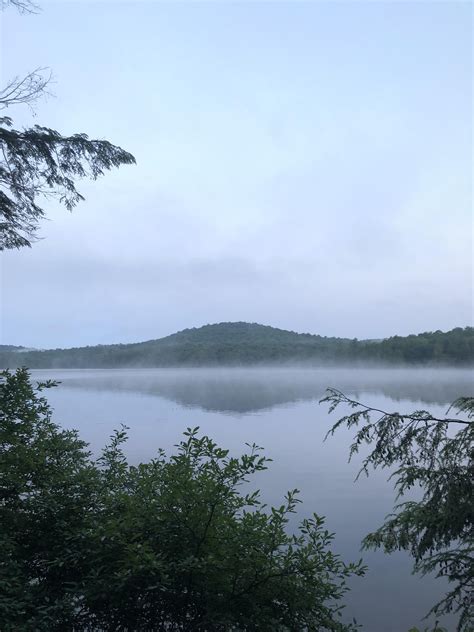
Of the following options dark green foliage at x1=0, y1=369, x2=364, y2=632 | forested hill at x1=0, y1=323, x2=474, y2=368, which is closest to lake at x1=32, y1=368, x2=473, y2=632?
dark green foliage at x1=0, y1=369, x2=364, y2=632

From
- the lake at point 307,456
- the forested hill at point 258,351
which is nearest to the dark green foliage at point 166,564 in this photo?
the lake at point 307,456

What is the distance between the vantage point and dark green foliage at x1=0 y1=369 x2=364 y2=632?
2938 millimetres

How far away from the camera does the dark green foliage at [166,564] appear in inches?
116

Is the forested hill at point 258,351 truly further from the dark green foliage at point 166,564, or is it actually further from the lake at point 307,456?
the dark green foliage at point 166,564

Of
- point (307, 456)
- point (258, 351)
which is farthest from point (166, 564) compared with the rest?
point (258, 351)

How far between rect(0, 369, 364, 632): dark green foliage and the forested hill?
67106mm

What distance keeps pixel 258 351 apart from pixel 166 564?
9243 centimetres

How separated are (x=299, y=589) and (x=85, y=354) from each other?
108m

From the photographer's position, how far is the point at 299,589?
318cm

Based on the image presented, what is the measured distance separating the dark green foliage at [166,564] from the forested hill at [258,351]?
67106 millimetres

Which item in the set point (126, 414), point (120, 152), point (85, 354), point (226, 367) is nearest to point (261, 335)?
point (226, 367)

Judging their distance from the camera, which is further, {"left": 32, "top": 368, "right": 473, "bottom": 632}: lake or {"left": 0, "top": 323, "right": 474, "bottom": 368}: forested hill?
{"left": 0, "top": 323, "right": 474, "bottom": 368}: forested hill

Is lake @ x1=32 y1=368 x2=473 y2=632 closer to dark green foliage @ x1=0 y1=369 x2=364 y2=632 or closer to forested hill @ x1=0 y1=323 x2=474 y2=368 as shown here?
dark green foliage @ x1=0 y1=369 x2=364 y2=632

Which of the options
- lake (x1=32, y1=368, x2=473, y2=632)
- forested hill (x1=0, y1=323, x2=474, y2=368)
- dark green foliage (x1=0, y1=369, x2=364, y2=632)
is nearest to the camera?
dark green foliage (x1=0, y1=369, x2=364, y2=632)
